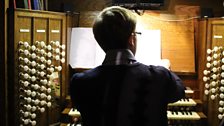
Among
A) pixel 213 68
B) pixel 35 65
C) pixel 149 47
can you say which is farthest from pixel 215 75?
pixel 35 65

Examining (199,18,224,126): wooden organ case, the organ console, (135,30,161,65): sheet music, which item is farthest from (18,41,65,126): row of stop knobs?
(199,18,224,126): wooden organ case

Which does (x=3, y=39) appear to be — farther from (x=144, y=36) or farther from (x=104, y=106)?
(x=104, y=106)

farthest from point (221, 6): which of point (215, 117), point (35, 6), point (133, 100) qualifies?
point (133, 100)

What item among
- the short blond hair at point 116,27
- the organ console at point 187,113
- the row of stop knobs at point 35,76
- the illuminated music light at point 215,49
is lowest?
the organ console at point 187,113

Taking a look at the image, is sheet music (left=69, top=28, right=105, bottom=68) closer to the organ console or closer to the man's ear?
the organ console

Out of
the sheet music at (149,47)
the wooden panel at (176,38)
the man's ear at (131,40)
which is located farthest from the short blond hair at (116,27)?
the wooden panel at (176,38)

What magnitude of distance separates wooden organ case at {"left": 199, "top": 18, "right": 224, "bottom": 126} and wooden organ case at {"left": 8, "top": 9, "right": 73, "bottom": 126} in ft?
3.91

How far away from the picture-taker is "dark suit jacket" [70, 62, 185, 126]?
4.49 ft

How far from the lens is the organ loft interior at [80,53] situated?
104 inches

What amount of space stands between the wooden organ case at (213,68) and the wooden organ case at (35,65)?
1193mm

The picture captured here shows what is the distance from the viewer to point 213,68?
2754 mm

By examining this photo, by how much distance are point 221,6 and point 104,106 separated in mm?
2123

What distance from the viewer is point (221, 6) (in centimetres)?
312

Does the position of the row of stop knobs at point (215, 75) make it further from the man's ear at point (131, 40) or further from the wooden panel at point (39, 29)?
the man's ear at point (131, 40)
